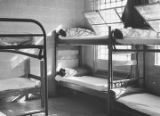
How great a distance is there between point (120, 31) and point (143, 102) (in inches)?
50.6

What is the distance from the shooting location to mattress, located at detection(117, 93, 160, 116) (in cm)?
399

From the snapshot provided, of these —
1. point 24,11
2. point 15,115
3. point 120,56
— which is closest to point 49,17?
point 24,11

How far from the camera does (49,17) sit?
21.7 feet

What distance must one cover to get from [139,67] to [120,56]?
766 mm

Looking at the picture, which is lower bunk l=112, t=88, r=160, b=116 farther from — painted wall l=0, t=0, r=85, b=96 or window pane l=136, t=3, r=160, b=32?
painted wall l=0, t=0, r=85, b=96

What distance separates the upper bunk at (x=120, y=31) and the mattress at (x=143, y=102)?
Result: 38.3 inches

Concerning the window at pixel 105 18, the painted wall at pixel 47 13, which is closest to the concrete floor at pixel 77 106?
the painted wall at pixel 47 13

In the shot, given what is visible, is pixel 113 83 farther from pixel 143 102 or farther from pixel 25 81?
pixel 25 81

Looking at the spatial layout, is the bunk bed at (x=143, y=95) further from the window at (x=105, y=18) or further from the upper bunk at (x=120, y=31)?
the window at (x=105, y=18)

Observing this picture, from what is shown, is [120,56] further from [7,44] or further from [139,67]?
[7,44]

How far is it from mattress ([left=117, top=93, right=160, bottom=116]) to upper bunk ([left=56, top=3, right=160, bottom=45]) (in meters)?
0.97

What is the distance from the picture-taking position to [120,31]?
4.59 m

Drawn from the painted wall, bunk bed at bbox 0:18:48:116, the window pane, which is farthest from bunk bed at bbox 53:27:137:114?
bunk bed at bbox 0:18:48:116

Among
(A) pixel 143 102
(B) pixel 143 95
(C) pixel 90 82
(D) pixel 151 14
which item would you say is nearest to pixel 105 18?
(D) pixel 151 14
